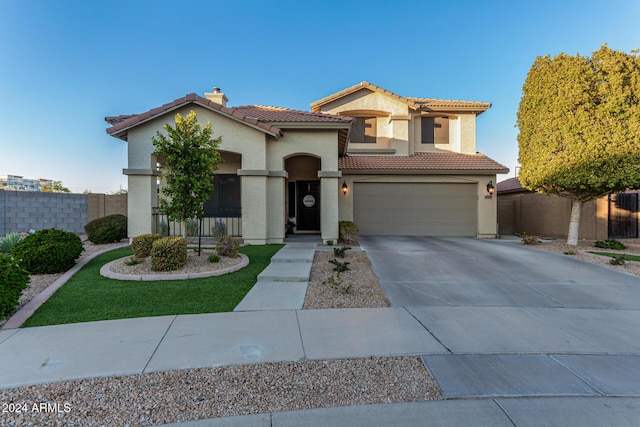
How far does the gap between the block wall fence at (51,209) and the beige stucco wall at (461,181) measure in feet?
33.4

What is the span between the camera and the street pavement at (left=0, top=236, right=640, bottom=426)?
8.36 feet

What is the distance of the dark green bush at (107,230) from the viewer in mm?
10298

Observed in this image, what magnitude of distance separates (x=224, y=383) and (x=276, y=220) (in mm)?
8101

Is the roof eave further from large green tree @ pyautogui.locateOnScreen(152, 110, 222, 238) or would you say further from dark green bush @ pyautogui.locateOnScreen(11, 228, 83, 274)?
dark green bush @ pyautogui.locateOnScreen(11, 228, 83, 274)

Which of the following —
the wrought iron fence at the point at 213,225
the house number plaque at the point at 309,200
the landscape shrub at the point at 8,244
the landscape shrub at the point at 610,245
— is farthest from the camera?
the house number plaque at the point at 309,200

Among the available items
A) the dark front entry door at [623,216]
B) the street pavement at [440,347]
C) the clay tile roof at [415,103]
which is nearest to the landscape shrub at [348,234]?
the street pavement at [440,347]

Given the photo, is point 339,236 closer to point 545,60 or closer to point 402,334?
point 402,334

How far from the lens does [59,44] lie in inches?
465

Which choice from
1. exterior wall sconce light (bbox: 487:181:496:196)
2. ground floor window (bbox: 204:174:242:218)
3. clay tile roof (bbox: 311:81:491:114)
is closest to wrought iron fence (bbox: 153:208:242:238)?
ground floor window (bbox: 204:174:242:218)

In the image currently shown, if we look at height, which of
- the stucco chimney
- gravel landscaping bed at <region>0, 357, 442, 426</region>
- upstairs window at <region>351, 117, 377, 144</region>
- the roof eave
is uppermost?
the stucco chimney

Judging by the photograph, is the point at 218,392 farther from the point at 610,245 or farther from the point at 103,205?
the point at 103,205

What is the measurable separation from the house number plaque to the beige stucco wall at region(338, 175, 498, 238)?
1.36 meters

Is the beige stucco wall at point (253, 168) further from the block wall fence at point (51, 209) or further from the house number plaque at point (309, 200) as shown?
the block wall fence at point (51, 209)

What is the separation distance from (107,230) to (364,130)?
12.4m
